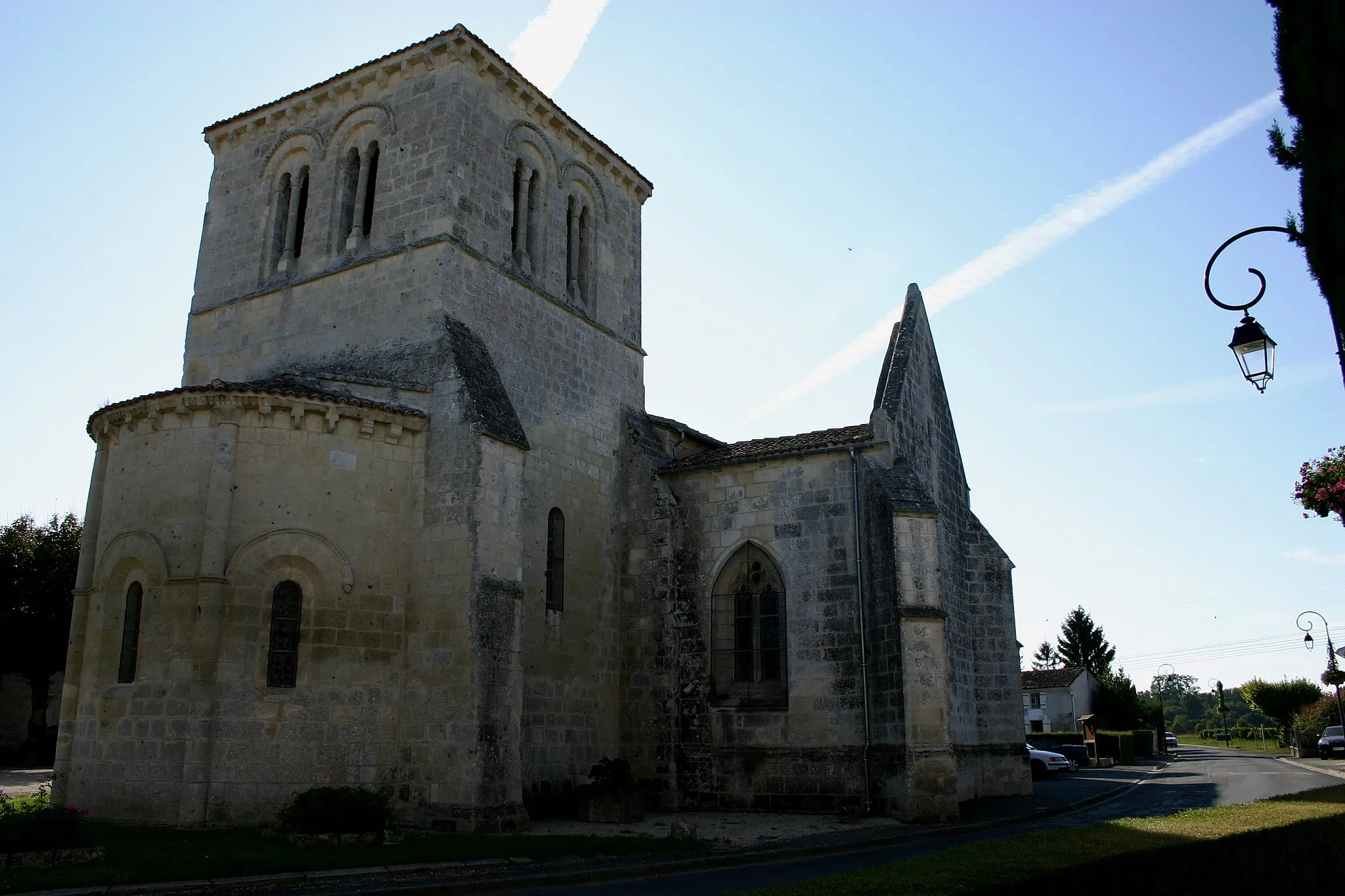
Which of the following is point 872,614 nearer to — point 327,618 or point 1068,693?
point 327,618

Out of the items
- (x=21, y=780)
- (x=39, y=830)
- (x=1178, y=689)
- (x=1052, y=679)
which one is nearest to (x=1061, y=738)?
(x=1052, y=679)

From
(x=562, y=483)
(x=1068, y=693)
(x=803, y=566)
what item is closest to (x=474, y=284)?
(x=562, y=483)

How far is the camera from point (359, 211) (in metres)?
20.8

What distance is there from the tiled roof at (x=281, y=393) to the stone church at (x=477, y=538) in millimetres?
76

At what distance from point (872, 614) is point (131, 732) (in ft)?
41.7

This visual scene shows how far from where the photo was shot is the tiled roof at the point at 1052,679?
63950mm

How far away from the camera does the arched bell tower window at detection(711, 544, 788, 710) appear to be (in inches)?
803

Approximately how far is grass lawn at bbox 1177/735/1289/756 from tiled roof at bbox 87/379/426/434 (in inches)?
2075

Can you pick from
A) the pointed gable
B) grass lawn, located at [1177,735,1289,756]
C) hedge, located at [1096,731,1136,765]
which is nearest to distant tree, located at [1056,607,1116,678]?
grass lawn, located at [1177,735,1289,756]

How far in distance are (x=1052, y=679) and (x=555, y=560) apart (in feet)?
179

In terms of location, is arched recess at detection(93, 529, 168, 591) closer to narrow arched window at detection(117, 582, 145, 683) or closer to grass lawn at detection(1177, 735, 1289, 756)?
narrow arched window at detection(117, 582, 145, 683)

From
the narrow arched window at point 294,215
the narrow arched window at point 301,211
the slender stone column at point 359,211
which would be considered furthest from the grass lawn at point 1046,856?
the narrow arched window at point 301,211

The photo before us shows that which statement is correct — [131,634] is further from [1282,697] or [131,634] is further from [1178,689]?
[1178,689]

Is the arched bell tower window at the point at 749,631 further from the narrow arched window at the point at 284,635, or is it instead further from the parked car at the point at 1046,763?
the parked car at the point at 1046,763
